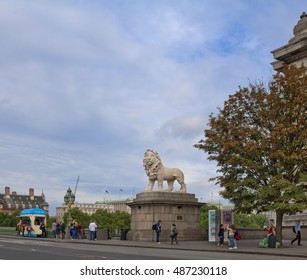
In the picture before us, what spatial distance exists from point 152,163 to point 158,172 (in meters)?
0.85

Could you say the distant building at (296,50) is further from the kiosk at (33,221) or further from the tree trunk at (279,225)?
the kiosk at (33,221)

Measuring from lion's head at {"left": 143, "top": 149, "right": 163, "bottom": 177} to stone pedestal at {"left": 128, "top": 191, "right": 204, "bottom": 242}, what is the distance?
1.61 m

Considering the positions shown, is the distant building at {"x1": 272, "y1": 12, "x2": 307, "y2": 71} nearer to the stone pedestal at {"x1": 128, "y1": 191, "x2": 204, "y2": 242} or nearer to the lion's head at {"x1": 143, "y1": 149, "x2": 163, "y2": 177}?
the lion's head at {"x1": 143, "y1": 149, "x2": 163, "y2": 177}

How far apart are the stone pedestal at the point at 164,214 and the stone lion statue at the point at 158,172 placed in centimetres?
96

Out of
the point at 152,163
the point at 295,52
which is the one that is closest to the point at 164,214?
the point at 152,163

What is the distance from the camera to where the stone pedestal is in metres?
39.6

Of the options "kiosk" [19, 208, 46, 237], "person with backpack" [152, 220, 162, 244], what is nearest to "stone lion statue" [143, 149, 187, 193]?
"person with backpack" [152, 220, 162, 244]

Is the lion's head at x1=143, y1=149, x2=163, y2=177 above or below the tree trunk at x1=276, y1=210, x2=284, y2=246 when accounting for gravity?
above

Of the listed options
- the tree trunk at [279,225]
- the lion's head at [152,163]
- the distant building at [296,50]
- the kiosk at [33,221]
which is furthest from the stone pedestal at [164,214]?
the kiosk at [33,221]

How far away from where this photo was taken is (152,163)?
39938 millimetres

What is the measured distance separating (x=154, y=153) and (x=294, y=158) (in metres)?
13.8

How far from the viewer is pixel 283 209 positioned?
29875 mm

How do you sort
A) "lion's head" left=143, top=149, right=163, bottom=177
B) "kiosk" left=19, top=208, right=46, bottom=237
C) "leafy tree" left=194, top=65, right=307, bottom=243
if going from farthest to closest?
1. "kiosk" left=19, top=208, right=46, bottom=237
2. "lion's head" left=143, top=149, right=163, bottom=177
3. "leafy tree" left=194, top=65, right=307, bottom=243
